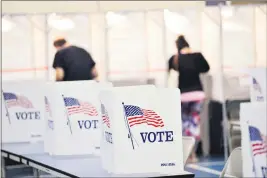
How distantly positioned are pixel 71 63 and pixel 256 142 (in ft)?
16.2

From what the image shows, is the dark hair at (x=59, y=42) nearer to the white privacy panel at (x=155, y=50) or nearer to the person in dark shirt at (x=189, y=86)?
the person in dark shirt at (x=189, y=86)

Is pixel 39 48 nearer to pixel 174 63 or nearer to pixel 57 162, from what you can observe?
pixel 174 63

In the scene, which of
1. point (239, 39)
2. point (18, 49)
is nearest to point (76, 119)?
point (239, 39)

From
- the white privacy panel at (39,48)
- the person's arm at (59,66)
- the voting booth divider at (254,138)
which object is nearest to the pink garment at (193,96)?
the person's arm at (59,66)

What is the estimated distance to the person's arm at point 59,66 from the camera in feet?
25.8

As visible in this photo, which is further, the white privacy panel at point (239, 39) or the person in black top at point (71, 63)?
the white privacy panel at point (239, 39)

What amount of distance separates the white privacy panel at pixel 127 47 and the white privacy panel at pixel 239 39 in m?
1.42

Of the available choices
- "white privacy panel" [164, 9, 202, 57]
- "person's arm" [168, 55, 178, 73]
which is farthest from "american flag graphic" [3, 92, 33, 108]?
"white privacy panel" [164, 9, 202, 57]

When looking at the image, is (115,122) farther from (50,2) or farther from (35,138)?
(50,2)

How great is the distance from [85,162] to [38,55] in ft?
22.9

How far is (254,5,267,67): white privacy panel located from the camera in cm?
937

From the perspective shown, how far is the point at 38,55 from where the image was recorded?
34.8ft

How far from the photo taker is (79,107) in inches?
160

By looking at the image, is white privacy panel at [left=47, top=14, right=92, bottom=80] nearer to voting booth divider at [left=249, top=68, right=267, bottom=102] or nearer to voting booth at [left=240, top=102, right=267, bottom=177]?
voting booth divider at [left=249, top=68, right=267, bottom=102]
